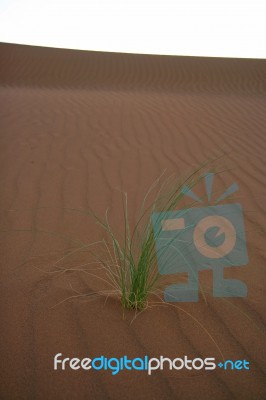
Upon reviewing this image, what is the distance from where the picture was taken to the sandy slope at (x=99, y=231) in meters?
1.32

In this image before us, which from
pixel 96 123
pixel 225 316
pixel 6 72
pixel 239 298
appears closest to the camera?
pixel 225 316

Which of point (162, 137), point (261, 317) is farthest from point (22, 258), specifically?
point (162, 137)

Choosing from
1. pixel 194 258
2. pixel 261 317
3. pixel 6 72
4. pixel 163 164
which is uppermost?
pixel 6 72

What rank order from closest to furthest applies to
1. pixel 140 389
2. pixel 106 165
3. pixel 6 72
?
pixel 140 389, pixel 106 165, pixel 6 72

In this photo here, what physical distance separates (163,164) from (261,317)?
2.33 metres

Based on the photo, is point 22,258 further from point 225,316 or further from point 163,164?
point 163,164

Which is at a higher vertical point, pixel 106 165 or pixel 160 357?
pixel 106 165

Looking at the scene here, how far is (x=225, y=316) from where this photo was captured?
162 cm

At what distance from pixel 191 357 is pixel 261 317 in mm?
418

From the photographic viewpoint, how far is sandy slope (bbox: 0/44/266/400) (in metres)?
1.32

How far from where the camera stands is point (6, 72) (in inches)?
437

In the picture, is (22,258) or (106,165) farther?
(106,165)

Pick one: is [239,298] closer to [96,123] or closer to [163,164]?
[163,164]

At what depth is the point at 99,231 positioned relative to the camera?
2434 millimetres
